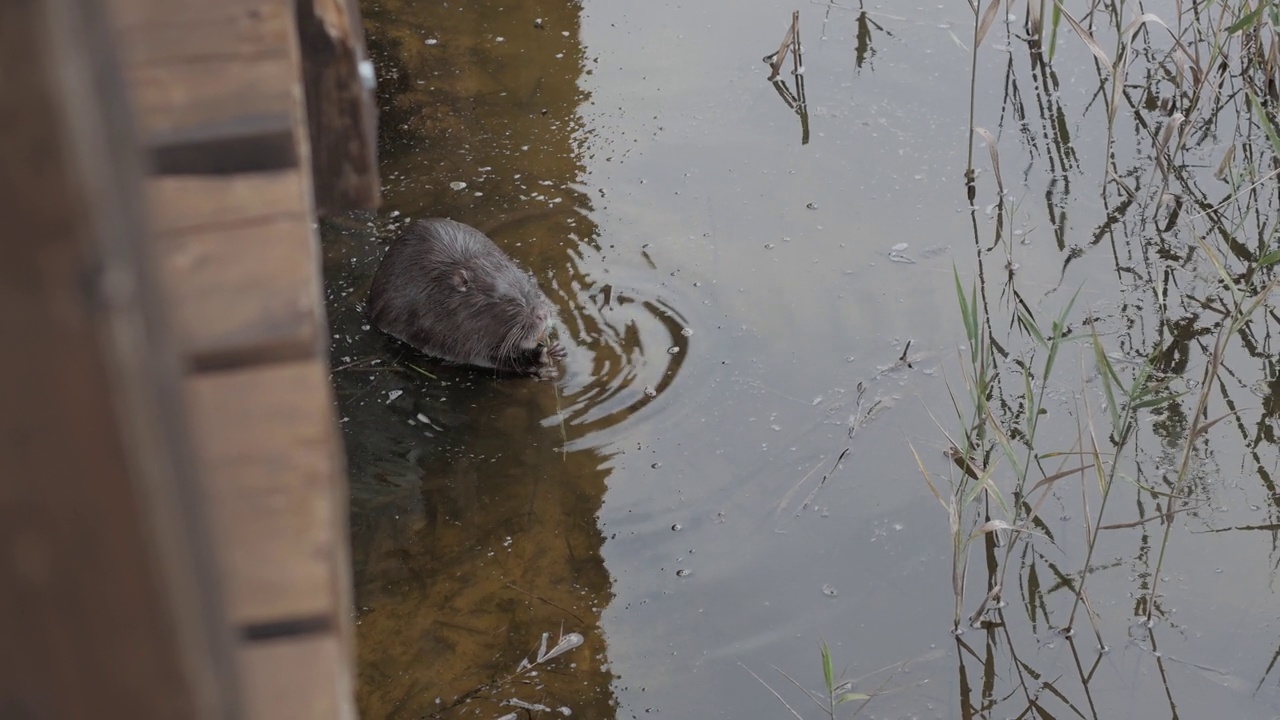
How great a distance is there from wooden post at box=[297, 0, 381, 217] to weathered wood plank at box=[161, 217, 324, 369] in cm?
77

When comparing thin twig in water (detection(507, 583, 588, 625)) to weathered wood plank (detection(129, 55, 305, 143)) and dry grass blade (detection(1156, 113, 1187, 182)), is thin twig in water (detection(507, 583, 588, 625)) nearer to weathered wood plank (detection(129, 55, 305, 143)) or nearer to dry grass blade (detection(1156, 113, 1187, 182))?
weathered wood plank (detection(129, 55, 305, 143))

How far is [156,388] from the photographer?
0.60 m

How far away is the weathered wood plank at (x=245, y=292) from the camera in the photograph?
2.49ft

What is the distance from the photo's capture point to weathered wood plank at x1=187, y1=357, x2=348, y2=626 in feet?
2.48

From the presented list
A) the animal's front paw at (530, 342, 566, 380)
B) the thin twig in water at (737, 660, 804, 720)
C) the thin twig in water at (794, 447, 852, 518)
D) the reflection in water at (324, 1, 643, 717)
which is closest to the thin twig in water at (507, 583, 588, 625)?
the reflection in water at (324, 1, 643, 717)

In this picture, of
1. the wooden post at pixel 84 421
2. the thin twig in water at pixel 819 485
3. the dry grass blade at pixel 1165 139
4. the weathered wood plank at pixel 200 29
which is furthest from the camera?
the dry grass blade at pixel 1165 139

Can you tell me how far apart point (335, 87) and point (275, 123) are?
76 cm

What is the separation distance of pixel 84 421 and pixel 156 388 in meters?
0.04

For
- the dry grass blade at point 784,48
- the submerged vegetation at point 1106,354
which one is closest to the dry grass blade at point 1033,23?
the submerged vegetation at point 1106,354

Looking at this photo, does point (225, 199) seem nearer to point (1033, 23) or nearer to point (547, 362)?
point (547, 362)

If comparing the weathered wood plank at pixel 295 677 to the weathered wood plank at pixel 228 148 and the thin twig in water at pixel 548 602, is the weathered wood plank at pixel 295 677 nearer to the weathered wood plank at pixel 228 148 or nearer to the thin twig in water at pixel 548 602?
the weathered wood plank at pixel 228 148

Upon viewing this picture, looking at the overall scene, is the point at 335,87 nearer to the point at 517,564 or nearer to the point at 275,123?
the point at 275,123

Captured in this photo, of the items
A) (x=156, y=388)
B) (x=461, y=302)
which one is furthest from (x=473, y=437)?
(x=156, y=388)

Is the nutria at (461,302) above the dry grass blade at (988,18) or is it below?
below
